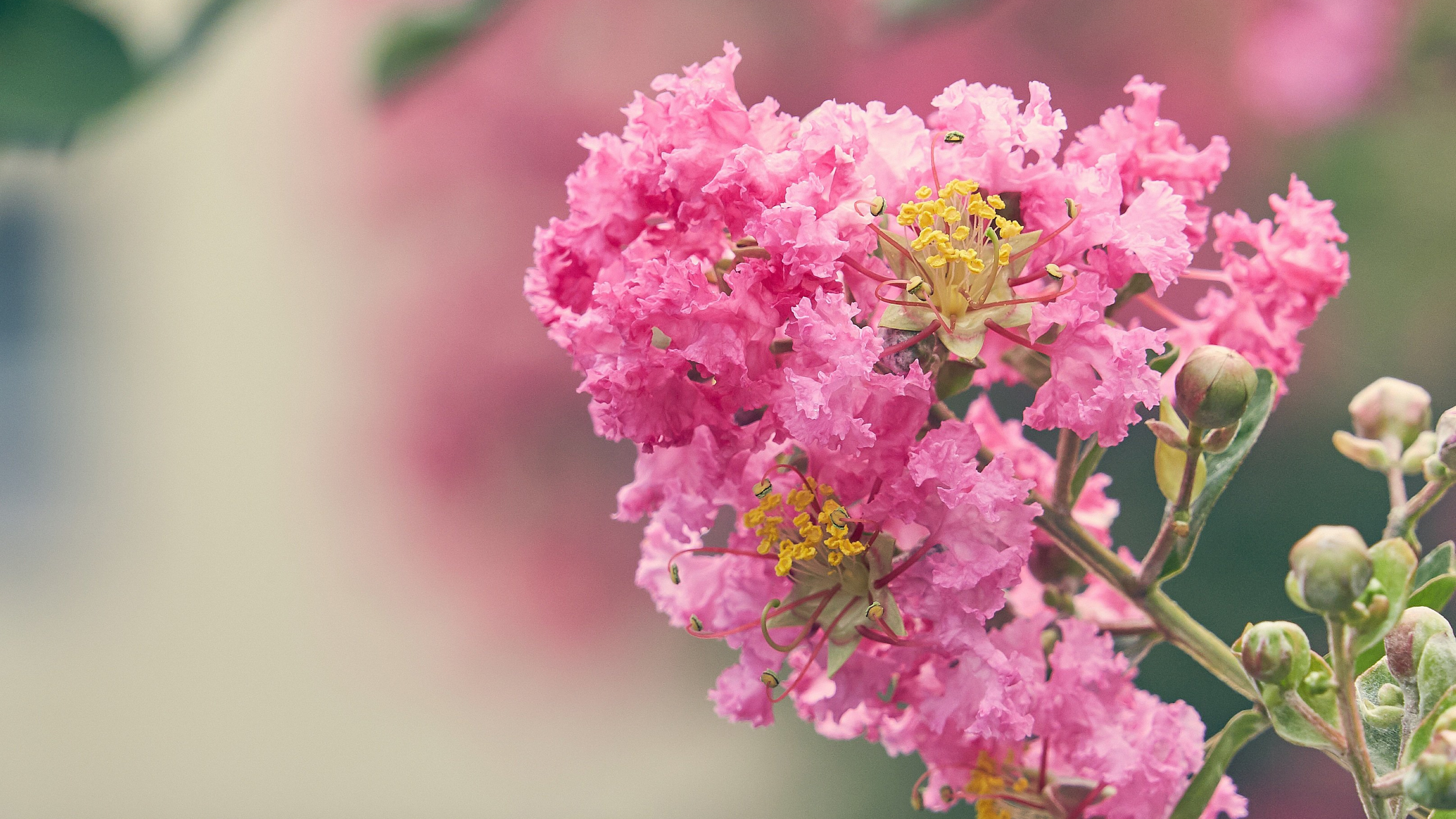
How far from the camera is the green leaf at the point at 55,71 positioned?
544mm

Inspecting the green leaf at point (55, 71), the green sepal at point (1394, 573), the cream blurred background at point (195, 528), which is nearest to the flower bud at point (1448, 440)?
the green sepal at point (1394, 573)

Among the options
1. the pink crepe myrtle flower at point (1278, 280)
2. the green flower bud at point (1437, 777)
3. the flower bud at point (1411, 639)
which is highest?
the pink crepe myrtle flower at point (1278, 280)

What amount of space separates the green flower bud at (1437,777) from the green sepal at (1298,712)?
41 millimetres

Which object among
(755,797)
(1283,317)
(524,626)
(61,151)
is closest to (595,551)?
(524,626)

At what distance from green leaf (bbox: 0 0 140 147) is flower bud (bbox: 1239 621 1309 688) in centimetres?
52

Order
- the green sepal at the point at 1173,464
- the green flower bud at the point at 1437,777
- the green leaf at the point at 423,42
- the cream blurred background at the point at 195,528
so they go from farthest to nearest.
→ the cream blurred background at the point at 195,528 < the green leaf at the point at 423,42 < the green sepal at the point at 1173,464 < the green flower bud at the point at 1437,777

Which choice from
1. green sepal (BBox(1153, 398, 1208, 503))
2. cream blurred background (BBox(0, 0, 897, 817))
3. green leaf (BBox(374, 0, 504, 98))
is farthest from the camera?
cream blurred background (BBox(0, 0, 897, 817))

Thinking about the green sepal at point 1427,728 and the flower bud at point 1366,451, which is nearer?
the green sepal at point 1427,728

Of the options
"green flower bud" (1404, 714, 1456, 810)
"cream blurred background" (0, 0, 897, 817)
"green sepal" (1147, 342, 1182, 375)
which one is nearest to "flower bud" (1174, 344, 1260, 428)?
"green sepal" (1147, 342, 1182, 375)

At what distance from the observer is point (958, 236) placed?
41 cm

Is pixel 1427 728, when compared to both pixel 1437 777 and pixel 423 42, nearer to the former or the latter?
pixel 1437 777

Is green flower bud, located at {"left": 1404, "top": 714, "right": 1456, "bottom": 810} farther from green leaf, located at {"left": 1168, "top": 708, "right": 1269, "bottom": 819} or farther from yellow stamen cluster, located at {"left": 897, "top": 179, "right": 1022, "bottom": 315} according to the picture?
yellow stamen cluster, located at {"left": 897, "top": 179, "right": 1022, "bottom": 315}

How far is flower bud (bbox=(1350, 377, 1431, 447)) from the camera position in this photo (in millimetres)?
501

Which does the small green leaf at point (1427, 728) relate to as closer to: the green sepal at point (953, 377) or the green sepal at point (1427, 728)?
the green sepal at point (1427, 728)
